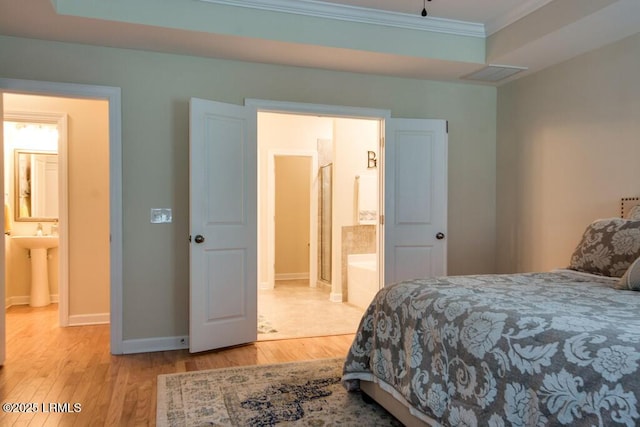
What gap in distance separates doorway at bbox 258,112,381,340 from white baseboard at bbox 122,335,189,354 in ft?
2.29

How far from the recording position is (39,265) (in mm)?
5234

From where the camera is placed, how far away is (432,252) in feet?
14.0

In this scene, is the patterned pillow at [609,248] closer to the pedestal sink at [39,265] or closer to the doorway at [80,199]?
the doorway at [80,199]

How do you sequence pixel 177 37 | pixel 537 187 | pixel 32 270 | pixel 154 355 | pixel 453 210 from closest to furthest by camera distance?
pixel 177 37 < pixel 154 355 < pixel 537 187 < pixel 453 210 < pixel 32 270

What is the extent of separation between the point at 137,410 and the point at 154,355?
1046mm

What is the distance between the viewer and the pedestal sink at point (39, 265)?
5203 mm

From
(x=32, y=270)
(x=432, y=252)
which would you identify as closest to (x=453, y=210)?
(x=432, y=252)

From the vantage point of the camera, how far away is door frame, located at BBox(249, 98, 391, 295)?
3.89 metres

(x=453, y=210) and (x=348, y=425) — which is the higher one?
(x=453, y=210)

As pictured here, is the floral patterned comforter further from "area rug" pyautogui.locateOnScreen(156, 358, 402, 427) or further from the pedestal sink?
the pedestal sink

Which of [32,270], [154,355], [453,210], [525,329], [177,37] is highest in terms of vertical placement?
[177,37]

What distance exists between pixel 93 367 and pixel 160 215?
1.18 metres

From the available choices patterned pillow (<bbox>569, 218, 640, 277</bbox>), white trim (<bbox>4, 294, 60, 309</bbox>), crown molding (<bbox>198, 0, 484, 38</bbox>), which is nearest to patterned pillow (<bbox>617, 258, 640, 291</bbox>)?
patterned pillow (<bbox>569, 218, 640, 277</bbox>)

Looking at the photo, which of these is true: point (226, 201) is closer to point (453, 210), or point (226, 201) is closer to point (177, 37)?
point (177, 37)
